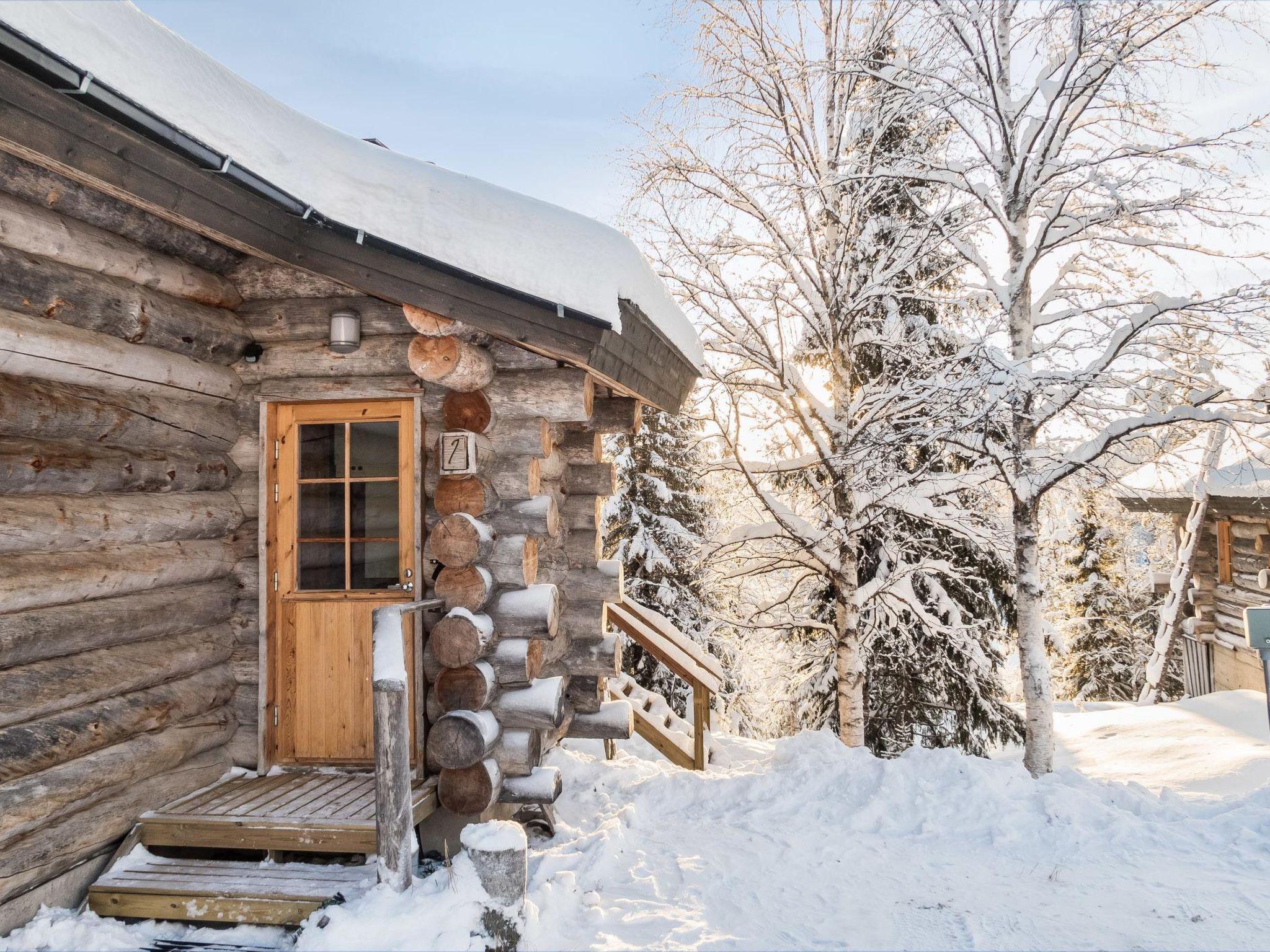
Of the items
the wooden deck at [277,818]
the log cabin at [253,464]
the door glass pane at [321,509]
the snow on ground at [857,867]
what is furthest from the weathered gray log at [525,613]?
the snow on ground at [857,867]

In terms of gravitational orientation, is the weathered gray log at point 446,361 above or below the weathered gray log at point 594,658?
above

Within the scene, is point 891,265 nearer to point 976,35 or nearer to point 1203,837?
point 976,35

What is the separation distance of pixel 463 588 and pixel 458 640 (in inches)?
12.7

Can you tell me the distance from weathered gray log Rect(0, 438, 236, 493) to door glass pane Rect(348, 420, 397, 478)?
812 mm

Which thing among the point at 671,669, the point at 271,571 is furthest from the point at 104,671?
the point at 671,669

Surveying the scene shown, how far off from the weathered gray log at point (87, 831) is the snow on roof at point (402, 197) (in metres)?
3.36

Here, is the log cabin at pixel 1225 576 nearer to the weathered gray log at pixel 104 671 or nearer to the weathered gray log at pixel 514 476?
the weathered gray log at pixel 514 476

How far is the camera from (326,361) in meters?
5.17

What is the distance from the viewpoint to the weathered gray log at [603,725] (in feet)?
20.0

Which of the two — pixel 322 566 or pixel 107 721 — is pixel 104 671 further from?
pixel 322 566

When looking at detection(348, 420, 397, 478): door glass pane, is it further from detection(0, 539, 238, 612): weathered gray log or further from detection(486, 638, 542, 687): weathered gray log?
detection(486, 638, 542, 687): weathered gray log

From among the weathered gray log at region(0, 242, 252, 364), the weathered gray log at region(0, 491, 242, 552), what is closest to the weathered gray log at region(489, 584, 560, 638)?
the weathered gray log at region(0, 491, 242, 552)

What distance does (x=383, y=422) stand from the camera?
17.1 feet

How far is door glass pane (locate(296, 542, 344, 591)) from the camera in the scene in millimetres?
5238
